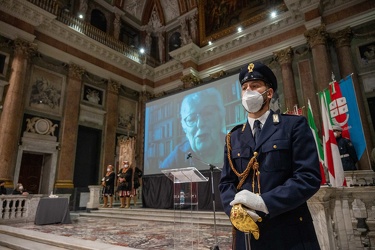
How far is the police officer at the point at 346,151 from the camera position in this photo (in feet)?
18.5

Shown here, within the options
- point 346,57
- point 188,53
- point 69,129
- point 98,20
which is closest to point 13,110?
point 69,129

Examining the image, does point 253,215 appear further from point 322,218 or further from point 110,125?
point 110,125

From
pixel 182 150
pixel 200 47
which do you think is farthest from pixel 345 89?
pixel 200 47

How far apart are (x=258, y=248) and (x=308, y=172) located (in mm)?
452

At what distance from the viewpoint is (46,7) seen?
1114 centimetres

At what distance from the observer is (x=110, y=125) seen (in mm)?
13680

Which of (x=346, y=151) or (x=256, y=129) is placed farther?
(x=346, y=151)

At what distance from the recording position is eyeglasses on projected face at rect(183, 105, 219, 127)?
905cm

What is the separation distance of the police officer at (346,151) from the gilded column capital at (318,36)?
18.2ft

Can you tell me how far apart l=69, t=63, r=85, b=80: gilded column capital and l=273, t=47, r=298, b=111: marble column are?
1012cm

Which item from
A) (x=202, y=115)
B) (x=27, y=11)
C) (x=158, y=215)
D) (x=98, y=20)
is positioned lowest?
(x=158, y=215)

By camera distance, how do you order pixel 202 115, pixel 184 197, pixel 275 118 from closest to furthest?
pixel 275 118
pixel 184 197
pixel 202 115

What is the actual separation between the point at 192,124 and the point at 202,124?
481mm

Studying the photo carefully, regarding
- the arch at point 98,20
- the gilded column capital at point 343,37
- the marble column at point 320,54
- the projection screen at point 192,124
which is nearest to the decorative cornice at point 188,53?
the projection screen at point 192,124
